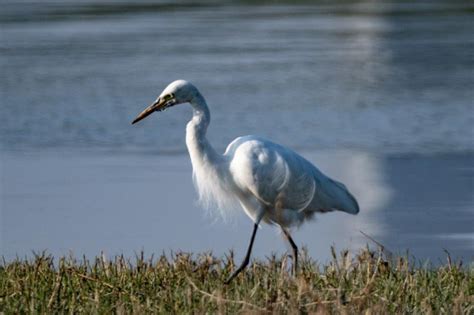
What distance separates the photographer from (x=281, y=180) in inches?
275

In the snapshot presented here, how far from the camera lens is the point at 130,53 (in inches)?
765

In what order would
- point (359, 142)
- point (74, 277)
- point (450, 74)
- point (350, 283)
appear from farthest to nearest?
1. point (450, 74)
2. point (359, 142)
3. point (74, 277)
4. point (350, 283)

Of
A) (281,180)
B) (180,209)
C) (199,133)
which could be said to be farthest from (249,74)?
(199,133)

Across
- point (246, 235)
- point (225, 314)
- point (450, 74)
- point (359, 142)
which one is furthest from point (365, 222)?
point (450, 74)

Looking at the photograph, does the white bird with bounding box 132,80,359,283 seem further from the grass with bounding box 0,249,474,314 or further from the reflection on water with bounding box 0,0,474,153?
the reflection on water with bounding box 0,0,474,153

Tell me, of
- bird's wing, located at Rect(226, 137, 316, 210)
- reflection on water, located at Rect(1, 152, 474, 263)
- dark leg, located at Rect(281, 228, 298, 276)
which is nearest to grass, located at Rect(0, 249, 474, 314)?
dark leg, located at Rect(281, 228, 298, 276)

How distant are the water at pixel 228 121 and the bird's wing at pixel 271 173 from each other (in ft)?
3.46

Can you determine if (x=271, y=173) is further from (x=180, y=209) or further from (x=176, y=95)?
(x=180, y=209)

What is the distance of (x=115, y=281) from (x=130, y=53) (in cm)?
1371

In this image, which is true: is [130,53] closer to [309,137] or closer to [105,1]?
[309,137]

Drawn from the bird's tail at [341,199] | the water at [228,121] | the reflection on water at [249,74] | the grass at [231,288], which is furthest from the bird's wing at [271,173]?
the reflection on water at [249,74]

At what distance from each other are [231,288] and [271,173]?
4.09ft

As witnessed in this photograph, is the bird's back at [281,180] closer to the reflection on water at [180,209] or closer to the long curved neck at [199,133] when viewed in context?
the long curved neck at [199,133]

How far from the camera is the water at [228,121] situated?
8766 millimetres
